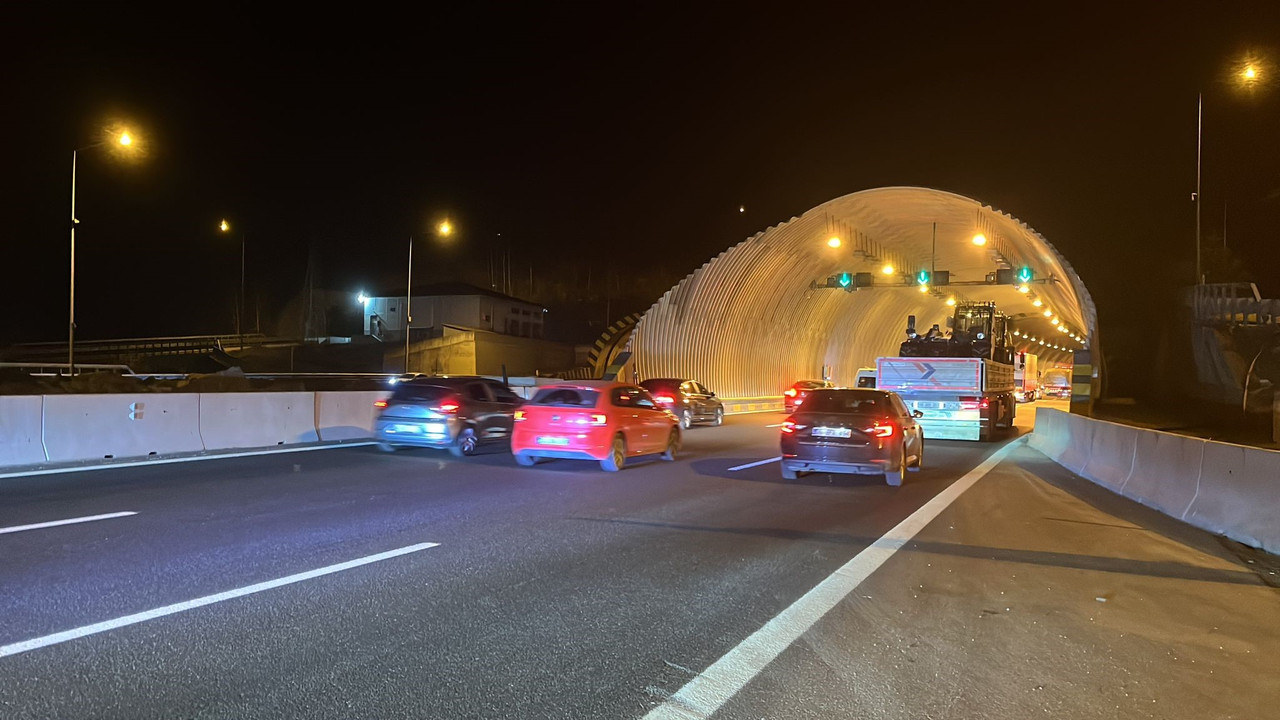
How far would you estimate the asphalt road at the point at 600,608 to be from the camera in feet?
13.9

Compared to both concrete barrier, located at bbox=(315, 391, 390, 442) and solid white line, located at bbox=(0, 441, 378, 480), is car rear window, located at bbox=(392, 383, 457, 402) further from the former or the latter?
solid white line, located at bbox=(0, 441, 378, 480)

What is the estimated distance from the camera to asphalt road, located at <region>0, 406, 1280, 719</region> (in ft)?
13.9

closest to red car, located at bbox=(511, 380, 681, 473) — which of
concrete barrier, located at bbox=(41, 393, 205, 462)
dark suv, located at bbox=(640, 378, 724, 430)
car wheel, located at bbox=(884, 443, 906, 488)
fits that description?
car wheel, located at bbox=(884, 443, 906, 488)

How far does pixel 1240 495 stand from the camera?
8.66 m

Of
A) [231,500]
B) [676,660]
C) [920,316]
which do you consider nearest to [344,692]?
[676,660]

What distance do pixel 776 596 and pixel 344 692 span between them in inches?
127

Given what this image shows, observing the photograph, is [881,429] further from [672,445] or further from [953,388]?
[953,388]

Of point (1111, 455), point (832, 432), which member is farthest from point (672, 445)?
point (1111, 455)

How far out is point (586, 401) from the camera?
1350 centimetres

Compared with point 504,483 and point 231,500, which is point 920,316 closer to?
point 504,483

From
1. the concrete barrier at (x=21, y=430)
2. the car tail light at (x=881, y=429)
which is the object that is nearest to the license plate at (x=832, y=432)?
the car tail light at (x=881, y=429)

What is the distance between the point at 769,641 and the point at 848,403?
833 cm

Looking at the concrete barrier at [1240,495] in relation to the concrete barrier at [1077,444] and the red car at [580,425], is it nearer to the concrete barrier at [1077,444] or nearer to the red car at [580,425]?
the concrete barrier at [1077,444]

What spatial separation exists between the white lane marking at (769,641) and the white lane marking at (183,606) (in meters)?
3.38
